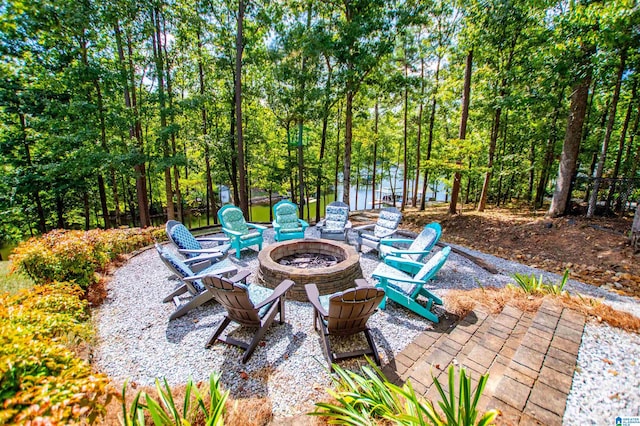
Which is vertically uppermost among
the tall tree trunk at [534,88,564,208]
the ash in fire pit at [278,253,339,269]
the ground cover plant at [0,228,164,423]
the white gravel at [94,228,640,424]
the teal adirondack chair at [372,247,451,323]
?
the tall tree trunk at [534,88,564,208]

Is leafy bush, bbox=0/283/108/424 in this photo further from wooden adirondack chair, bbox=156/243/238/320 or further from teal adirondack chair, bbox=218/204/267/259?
teal adirondack chair, bbox=218/204/267/259

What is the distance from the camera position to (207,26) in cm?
910

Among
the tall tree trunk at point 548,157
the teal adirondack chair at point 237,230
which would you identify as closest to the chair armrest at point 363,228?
the teal adirondack chair at point 237,230

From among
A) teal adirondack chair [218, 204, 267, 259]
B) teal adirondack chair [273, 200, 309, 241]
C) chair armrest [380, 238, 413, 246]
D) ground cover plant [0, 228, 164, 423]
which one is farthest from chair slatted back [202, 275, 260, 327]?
teal adirondack chair [273, 200, 309, 241]

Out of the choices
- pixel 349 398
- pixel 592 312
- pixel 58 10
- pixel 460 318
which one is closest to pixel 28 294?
pixel 349 398

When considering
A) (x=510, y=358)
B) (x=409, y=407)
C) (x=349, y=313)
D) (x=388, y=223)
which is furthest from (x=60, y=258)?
(x=388, y=223)

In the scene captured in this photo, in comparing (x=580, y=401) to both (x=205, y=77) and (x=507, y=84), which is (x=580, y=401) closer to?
(x=507, y=84)

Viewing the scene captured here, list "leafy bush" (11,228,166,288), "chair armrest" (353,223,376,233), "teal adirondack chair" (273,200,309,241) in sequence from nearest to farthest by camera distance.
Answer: "leafy bush" (11,228,166,288) → "chair armrest" (353,223,376,233) → "teal adirondack chair" (273,200,309,241)

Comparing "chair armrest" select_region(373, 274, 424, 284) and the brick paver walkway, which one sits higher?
"chair armrest" select_region(373, 274, 424, 284)

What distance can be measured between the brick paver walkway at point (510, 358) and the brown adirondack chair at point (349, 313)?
17.6 inches

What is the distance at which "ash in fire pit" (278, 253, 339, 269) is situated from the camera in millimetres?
4918

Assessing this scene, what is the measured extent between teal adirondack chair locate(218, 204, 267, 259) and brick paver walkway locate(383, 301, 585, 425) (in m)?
4.17

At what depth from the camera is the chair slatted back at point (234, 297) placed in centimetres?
262

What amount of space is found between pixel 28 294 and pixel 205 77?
10.7m
